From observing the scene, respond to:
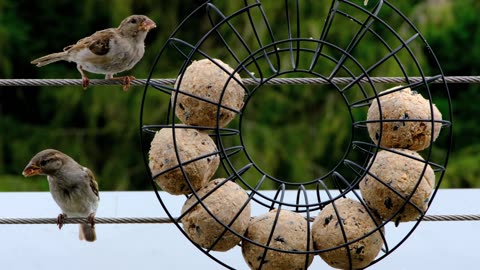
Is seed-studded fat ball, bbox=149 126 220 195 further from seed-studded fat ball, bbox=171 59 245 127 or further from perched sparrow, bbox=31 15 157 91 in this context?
perched sparrow, bbox=31 15 157 91

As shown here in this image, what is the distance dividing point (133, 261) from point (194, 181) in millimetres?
468

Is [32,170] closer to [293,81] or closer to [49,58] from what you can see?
[49,58]

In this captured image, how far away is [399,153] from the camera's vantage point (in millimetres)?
1987

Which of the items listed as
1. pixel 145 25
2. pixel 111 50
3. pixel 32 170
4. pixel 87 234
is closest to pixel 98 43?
pixel 111 50

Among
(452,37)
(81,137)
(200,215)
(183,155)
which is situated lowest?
(81,137)

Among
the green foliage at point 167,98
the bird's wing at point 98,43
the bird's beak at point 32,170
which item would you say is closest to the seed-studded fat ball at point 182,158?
the bird's beak at point 32,170

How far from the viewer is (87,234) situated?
2.90 m

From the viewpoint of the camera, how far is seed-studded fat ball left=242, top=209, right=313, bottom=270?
2020mm

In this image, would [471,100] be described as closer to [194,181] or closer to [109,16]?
→ [109,16]

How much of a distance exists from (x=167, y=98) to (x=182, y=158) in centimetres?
423

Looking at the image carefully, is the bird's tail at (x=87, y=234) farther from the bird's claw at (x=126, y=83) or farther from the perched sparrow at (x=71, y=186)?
the bird's claw at (x=126, y=83)

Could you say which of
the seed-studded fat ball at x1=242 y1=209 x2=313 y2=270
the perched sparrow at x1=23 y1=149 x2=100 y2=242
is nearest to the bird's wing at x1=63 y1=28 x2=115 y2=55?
the perched sparrow at x1=23 y1=149 x2=100 y2=242

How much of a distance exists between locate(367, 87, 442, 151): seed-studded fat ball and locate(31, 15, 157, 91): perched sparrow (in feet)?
3.30

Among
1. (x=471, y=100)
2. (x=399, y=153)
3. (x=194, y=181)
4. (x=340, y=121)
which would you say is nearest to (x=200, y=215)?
(x=194, y=181)
